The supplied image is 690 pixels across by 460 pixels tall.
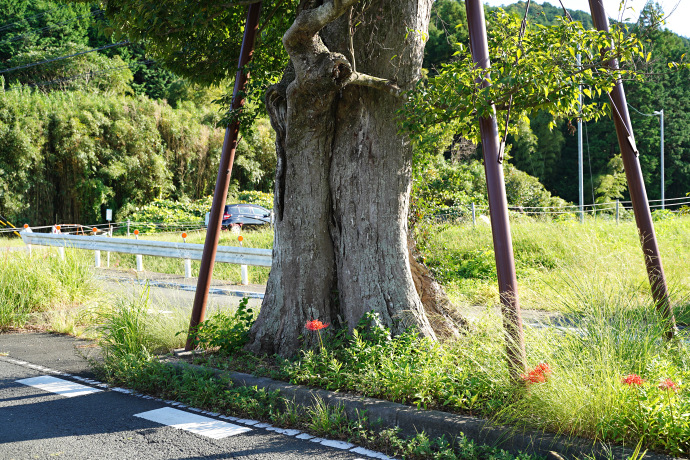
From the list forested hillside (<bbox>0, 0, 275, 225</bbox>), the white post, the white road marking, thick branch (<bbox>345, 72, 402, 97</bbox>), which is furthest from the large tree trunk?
forested hillside (<bbox>0, 0, 275, 225</bbox>)

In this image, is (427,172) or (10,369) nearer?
(10,369)

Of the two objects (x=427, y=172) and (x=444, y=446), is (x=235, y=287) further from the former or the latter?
(x=444, y=446)

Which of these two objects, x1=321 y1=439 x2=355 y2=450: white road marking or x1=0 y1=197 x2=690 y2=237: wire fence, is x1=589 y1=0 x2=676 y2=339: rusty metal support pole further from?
x1=0 y1=197 x2=690 y2=237: wire fence

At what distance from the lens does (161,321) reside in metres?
6.68

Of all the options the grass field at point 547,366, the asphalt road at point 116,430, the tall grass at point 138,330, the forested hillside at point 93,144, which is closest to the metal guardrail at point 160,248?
the tall grass at point 138,330

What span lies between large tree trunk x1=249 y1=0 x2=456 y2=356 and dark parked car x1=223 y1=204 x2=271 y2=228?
64.9 ft

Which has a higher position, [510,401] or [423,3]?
[423,3]

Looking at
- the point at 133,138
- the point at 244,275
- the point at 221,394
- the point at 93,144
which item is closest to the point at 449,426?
the point at 221,394

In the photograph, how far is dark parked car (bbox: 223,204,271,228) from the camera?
25552 millimetres

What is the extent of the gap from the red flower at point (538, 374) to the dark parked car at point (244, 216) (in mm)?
21925

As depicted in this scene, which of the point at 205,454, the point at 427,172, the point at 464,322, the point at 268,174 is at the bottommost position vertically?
the point at 205,454

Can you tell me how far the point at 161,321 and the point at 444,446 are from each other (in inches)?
158

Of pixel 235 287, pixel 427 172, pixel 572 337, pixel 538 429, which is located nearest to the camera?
pixel 538 429

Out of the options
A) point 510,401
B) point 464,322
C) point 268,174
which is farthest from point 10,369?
point 268,174
